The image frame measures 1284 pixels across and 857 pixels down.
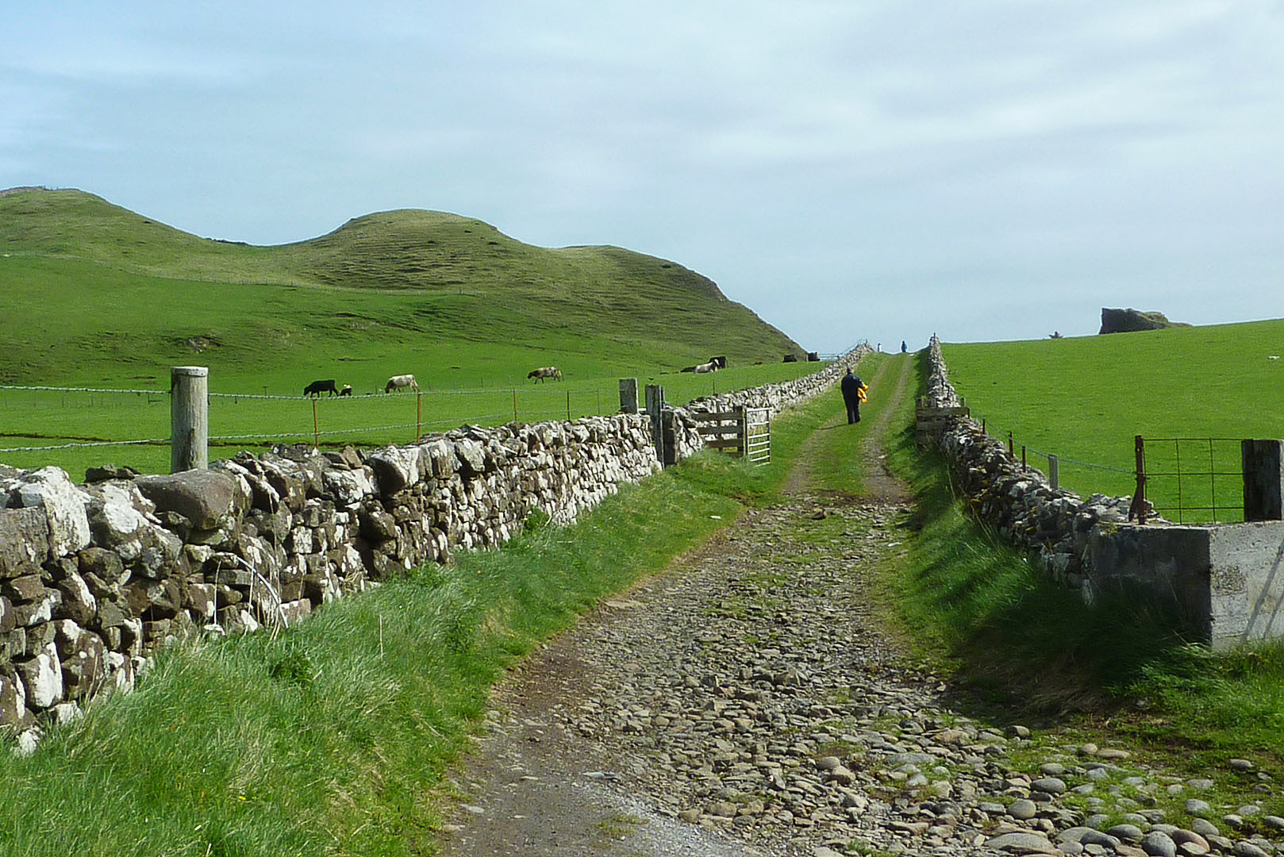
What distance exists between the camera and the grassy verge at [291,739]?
Result: 4.68 meters

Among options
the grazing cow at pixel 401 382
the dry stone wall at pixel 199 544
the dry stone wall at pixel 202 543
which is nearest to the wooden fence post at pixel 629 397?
the dry stone wall at pixel 202 543

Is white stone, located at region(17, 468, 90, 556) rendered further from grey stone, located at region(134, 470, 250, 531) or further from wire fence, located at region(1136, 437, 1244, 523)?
wire fence, located at region(1136, 437, 1244, 523)

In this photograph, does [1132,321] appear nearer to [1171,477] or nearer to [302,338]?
[302,338]

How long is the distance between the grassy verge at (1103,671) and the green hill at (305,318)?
225 feet

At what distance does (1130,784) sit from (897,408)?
39.7m

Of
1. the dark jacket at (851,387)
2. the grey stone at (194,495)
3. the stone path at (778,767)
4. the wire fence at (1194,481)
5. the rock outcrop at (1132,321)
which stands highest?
the rock outcrop at (1132,321)

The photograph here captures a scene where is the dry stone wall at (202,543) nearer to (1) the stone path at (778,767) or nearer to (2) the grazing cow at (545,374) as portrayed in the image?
(1) the stone path at (778,767)

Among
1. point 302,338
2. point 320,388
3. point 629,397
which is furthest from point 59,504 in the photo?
point 302,338

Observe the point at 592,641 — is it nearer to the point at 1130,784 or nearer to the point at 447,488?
the point at 447,488

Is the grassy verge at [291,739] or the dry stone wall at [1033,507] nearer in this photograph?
the grassy verge at [291,739]

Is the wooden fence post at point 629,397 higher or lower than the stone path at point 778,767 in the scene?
higher

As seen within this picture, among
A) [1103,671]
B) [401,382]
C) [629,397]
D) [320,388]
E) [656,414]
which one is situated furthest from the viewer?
[401,382]

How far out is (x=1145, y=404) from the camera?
1437 inches

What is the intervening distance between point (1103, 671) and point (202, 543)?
7051 mm
